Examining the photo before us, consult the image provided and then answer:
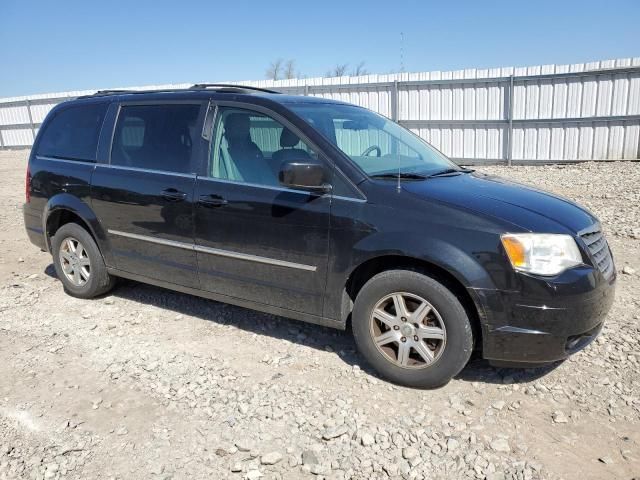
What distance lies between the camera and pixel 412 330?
3.21m

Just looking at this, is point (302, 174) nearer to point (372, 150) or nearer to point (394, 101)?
point (372, 150)

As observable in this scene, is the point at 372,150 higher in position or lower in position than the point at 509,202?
higher

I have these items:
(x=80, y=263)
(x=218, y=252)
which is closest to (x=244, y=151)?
(x=218, y=252)

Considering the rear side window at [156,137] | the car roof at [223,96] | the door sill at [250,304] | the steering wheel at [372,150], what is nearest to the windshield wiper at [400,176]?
the steering wheel at [372,150]

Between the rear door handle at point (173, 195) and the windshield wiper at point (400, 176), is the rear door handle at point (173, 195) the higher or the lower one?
the lower one

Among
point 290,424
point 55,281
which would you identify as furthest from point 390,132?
point 55,281

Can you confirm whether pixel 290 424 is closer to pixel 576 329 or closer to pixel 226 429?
pixel 226 429

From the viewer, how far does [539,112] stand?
13430 millimetres

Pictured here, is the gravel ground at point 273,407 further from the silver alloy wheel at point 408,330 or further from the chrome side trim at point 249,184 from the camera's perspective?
the chrome side trim at point 249,184

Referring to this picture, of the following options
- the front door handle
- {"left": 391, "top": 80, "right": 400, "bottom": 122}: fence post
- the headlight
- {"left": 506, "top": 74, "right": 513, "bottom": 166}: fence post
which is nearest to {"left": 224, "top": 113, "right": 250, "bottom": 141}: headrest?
the front door handle

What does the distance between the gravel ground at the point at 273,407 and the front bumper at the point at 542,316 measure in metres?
0.36

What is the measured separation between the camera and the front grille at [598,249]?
10.2 ft

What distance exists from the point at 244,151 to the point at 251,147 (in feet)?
0.20

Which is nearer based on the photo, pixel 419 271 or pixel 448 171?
pixel 419 271
